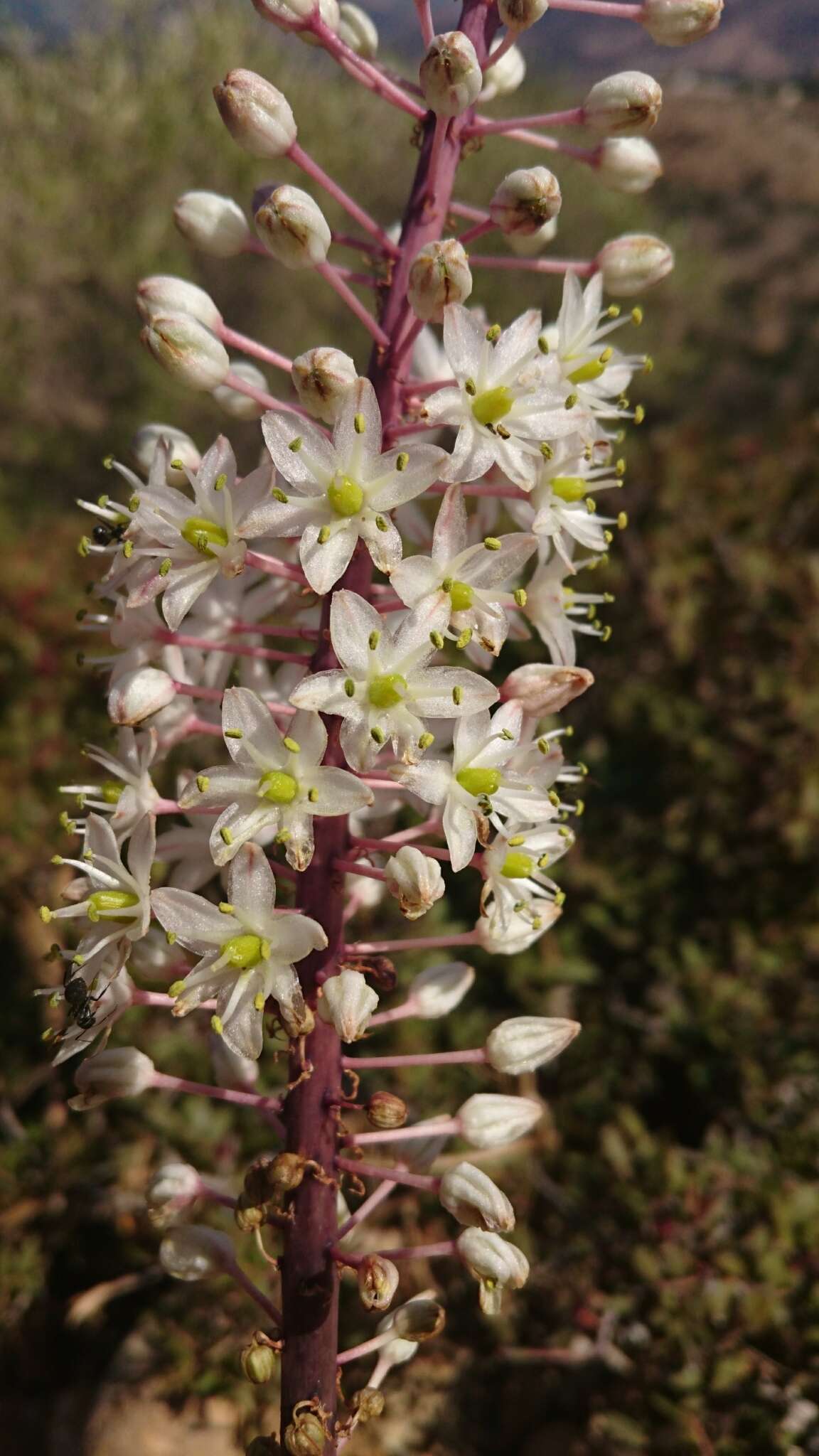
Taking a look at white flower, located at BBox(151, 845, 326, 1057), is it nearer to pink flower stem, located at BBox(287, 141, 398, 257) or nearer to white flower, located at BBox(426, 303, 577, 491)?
white flower, located at BBox(426, 303, 577, 491)

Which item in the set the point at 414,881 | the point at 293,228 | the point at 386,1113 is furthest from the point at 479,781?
the point at 293,228

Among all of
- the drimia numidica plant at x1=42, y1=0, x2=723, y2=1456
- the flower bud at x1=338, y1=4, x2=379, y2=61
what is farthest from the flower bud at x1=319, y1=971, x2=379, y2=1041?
the flower bud at x1=338, y1=4, x2=379, y2=61

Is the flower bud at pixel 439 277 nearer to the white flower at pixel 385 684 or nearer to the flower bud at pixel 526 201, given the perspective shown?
the flower bud at pixel 526 201

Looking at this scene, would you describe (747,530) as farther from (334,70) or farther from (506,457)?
(334,70)

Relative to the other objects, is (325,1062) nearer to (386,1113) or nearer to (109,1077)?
(386,1113)

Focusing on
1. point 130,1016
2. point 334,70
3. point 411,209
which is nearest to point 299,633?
point 411,209
